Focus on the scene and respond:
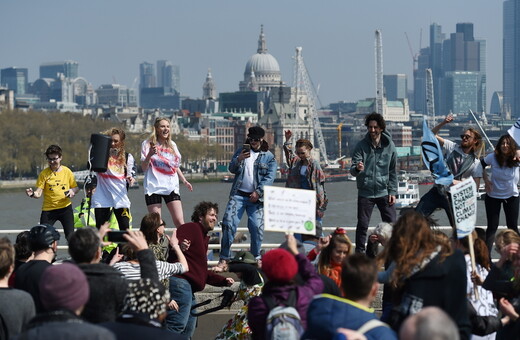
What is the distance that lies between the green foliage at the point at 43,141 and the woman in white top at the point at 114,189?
7817 cm

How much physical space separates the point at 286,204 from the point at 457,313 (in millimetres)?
985

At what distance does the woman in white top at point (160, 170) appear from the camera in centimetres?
799

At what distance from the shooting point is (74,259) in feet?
15.0

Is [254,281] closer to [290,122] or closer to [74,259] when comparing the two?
[74,259]

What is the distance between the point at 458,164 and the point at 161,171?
1.99m

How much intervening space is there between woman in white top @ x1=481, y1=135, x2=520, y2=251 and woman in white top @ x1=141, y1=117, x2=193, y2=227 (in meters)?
2.03

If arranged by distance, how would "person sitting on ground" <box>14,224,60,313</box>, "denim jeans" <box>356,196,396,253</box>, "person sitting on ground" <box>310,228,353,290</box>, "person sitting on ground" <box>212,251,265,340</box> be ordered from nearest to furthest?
1. "person sitting on ground" <box>14,224,60,313</box>
2. "person sitting on ground" <box>310,228,353,290</box>
3. "person sitting on ground" <box>212,251,265,340</box>
4. "denim jeans" <box>356,196,396,253</box>

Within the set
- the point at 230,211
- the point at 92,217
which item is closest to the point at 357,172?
the point at 230,211

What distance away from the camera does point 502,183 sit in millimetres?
7539

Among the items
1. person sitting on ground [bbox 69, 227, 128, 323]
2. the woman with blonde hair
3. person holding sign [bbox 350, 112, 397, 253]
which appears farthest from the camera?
person holding sign [bbox 350, 112, 397, 253]

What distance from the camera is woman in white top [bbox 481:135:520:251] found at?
745 centimetres

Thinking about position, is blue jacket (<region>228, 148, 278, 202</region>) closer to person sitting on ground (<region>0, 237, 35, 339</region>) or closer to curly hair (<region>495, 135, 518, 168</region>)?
curly hair (<region>495, 135, 518, 168</region>)

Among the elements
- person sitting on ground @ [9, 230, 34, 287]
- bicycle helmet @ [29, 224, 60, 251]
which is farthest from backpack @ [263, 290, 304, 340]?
person sitting on ground @ [9, 230, 34, 287]

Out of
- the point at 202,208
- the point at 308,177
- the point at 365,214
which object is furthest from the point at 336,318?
the point at 308,177
